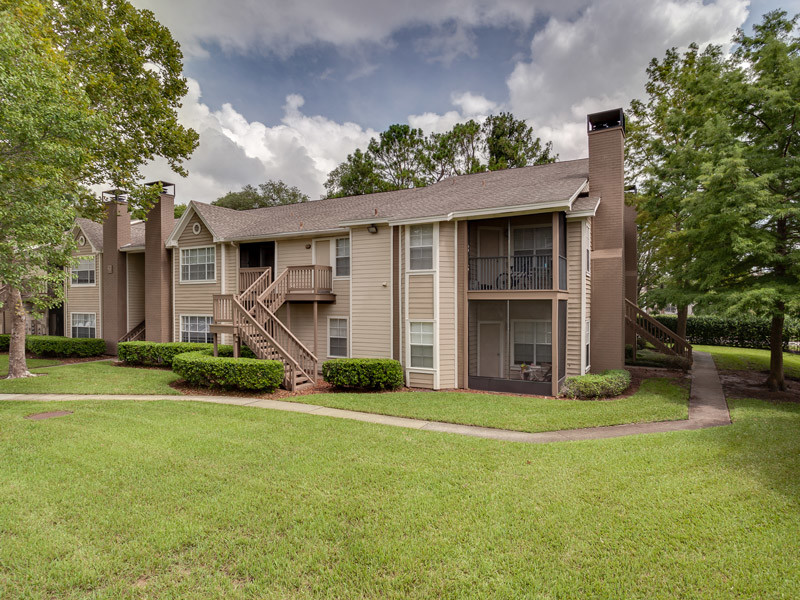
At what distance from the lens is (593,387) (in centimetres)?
1160

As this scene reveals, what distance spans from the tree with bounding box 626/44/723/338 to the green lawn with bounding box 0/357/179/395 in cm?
1706

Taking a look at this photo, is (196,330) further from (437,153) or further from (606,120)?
(437,153)

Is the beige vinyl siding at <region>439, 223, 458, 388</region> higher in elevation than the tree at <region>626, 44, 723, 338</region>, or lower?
lower

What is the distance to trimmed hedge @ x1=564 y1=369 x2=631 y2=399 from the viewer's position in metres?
11.6

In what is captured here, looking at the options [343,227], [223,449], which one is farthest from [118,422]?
[343,227]

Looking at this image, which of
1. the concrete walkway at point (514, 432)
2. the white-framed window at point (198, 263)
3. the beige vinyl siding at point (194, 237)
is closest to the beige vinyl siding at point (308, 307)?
the white-framed window at point (198, 263)

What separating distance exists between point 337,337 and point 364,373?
11.5ft

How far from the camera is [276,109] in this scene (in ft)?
62.7

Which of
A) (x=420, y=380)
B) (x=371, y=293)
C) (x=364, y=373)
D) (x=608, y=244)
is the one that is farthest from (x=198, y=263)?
(x=608, y=244)

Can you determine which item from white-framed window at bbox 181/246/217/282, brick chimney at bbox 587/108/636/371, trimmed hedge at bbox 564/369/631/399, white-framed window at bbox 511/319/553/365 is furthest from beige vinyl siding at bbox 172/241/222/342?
brick chimney at bbox 587/108/636/371

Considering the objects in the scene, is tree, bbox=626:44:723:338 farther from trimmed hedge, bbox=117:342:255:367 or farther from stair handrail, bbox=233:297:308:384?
trimmed hedge, bbox=117:342:255:367

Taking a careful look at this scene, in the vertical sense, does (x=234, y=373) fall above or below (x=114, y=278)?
below

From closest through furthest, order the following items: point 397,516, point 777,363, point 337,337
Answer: point 397,516
point 777,363
point 337,337

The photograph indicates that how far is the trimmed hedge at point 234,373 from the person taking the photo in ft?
40.6
